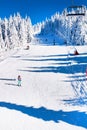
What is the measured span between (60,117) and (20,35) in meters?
109

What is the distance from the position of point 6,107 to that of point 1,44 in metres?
94.6

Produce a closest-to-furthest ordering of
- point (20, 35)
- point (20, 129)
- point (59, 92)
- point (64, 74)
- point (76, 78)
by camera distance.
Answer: point (20, 129), point (59, 92), point (76, 78), point (64, 74), point (20, 35)

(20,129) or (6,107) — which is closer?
(20,129)

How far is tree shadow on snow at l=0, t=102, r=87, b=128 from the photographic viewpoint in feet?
66.0

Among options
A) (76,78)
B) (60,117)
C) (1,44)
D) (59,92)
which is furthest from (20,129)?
(1,44)

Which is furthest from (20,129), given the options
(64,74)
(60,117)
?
(64,74)

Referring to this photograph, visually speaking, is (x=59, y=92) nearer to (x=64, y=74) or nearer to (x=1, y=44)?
(x=64, y=74)

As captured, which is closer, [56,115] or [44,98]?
[56,115]

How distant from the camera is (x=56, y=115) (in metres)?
21.5

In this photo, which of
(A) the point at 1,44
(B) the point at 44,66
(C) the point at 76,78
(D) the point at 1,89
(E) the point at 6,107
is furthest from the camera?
(A) the point at 1,44

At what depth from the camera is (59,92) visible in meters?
28.0

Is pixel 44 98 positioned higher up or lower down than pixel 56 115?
higher up

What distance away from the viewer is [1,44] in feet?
383

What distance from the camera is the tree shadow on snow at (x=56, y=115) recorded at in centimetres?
2012
